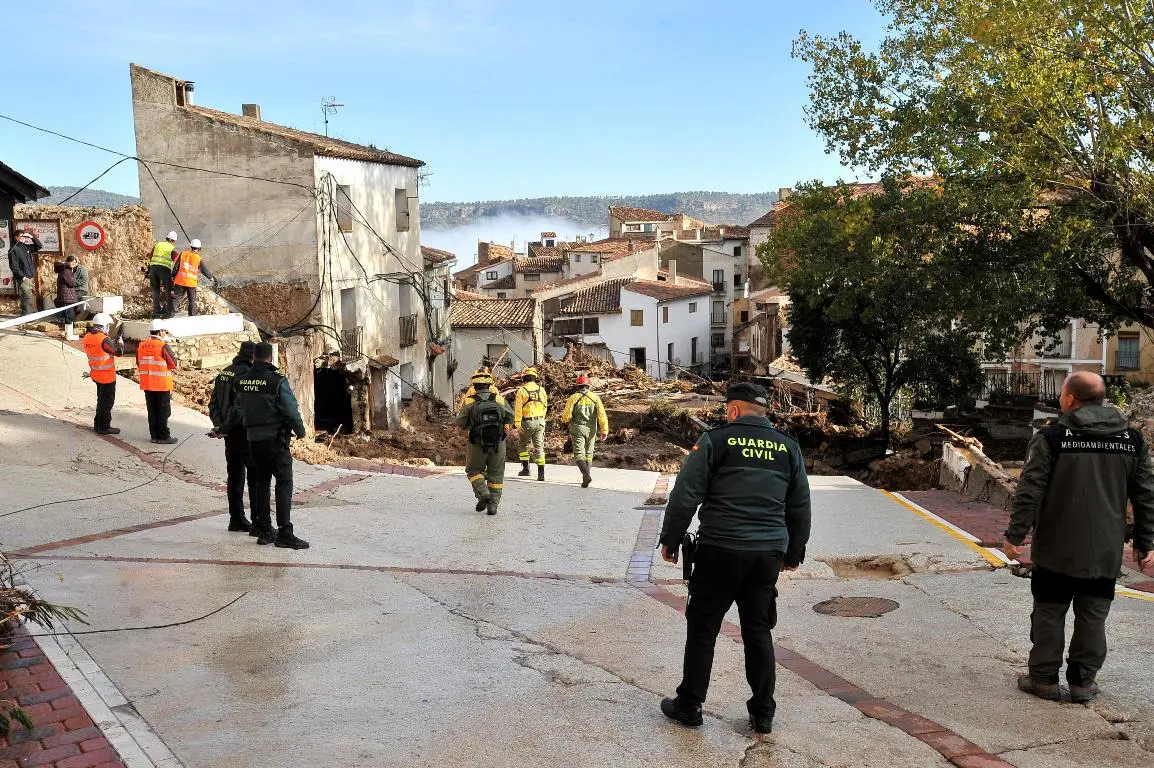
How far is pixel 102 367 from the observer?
13.2 meters

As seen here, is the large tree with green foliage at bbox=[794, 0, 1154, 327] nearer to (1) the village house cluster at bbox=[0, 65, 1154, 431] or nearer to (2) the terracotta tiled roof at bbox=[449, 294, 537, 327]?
(1) the village house cluster at bbox=[0, 65, 1154, 431]

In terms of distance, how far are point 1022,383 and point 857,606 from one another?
103ft

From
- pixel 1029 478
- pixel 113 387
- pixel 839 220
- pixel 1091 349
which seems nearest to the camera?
pixel 1029 478

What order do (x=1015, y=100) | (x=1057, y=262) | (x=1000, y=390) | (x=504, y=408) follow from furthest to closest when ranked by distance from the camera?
(x=1000, y=390) < (x=1057, y=262) < (x=1015, y=100) < (x=504, y=408)

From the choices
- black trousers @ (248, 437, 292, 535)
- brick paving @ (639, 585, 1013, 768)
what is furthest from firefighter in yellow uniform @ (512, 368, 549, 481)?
brick paving @ (639, 585, 1013, 768)

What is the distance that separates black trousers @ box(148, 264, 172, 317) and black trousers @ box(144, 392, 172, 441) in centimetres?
525

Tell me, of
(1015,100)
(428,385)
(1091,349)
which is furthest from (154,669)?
(1091,349)

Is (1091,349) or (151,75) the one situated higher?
(151,75)

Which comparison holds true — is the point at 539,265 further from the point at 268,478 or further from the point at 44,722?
the point at 44,722

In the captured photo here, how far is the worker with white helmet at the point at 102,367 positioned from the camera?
517 inches

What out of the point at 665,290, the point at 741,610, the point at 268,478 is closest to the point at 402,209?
the point at 268,478

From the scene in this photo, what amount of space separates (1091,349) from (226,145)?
102ft

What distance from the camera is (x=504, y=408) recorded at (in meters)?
11.4

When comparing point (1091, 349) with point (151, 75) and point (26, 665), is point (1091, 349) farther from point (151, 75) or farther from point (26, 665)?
point (26, 665)
